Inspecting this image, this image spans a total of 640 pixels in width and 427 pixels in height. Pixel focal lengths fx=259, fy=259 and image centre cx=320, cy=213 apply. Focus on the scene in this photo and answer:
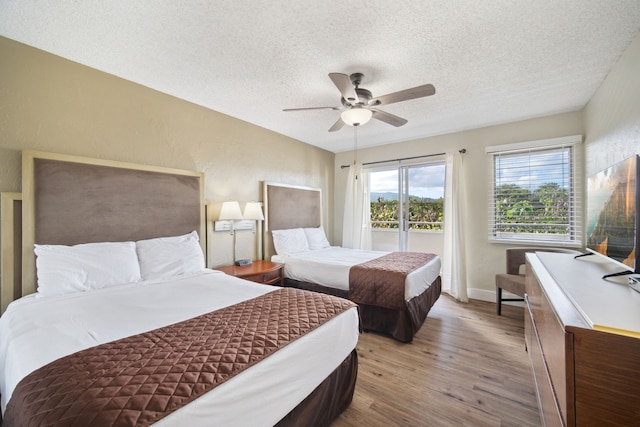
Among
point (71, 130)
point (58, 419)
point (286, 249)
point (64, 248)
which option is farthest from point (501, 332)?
point (71, 130)

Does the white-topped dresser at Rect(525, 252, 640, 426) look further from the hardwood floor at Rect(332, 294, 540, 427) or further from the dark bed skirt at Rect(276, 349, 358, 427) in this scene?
the dark bed skirt at Rect(276, 349, 358, 427)

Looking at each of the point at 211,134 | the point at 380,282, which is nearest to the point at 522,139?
the point at 380,282

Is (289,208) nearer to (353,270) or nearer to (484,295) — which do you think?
(353,270)

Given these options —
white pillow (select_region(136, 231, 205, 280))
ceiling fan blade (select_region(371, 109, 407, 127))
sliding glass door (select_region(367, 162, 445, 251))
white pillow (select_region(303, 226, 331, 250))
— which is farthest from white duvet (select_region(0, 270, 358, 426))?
sliding glass door (select_region(367, 162, 445, 251))

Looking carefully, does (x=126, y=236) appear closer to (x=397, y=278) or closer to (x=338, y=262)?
(x=338, y=262)

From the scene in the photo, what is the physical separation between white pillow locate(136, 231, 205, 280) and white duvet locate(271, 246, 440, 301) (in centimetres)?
120

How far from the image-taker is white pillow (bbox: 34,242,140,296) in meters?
1.80

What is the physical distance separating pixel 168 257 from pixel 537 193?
4.44 metres

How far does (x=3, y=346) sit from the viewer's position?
131cm

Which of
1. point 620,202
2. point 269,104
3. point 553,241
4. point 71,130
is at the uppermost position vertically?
point 269,104

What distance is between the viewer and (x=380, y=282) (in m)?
2.68

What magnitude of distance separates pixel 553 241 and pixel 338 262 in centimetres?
279

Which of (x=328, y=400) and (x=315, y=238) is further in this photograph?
(x=315, y=238)

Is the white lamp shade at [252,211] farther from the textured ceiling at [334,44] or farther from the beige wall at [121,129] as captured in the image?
the textured ceiling at [334,44]
